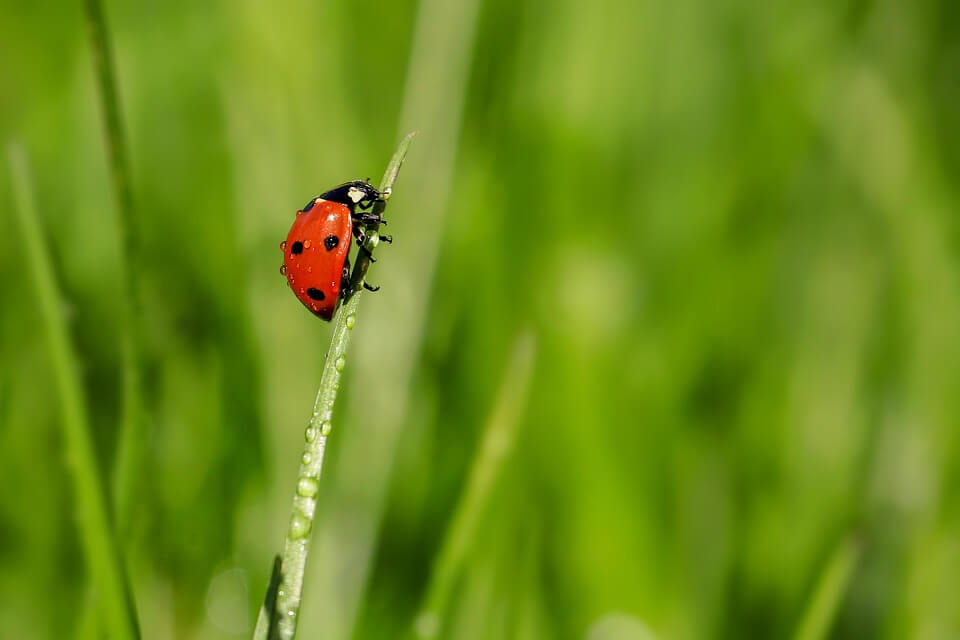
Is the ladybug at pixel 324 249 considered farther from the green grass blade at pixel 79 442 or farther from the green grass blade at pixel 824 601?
the green grass blade at pixel 824 601

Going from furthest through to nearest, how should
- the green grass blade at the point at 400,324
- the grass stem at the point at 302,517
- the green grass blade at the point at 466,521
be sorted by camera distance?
the green grass blade at the point at 400,324 < the green grass blade at the point at 466,521 < the grass stem at the point at 302,517

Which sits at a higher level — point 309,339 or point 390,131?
point 390,131

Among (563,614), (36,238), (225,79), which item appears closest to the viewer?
(36,238)

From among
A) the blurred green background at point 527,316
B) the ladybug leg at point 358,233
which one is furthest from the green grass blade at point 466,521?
the ladybug leg at point 358,233

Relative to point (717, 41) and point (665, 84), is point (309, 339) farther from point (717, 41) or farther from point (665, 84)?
point (717, 41)

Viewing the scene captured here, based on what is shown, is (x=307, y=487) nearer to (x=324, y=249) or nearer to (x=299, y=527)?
(x=299, y=527)

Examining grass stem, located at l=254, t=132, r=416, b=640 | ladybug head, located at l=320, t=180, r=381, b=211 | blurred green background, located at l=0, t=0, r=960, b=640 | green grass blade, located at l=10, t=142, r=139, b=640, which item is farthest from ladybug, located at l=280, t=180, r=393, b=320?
grass stem, located at l=254, t=132, r=416, b=640

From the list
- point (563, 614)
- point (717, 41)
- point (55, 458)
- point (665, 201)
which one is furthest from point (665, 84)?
point (55, 458)
